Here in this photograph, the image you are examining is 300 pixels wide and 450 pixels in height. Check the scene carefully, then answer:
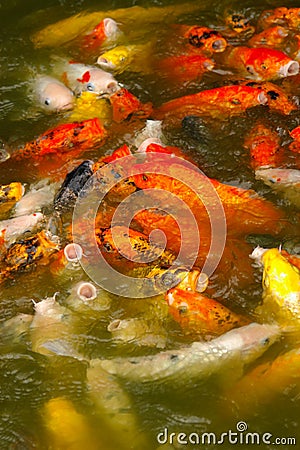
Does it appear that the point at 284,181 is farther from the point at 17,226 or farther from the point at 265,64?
the point at 17,226

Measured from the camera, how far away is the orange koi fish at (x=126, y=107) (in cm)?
569

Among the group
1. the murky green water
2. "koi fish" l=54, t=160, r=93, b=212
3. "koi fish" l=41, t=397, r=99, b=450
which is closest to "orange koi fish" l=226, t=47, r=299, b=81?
the murky green water

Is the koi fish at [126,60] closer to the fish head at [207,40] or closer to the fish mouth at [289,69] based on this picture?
the fish head at [207,40]

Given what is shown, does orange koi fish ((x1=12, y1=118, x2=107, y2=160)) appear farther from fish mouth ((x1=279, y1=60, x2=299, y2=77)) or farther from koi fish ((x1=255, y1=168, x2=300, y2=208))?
fish mouth ((x1=279, y1=60, x2=299, y2=77))

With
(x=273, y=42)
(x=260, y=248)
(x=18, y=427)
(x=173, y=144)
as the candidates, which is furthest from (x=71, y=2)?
(x=18, y=427)

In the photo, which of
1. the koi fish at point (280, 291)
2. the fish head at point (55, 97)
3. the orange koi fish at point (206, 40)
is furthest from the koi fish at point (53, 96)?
the koi fish at point (280, 291)

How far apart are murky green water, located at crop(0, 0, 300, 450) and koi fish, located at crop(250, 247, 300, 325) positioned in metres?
0.10

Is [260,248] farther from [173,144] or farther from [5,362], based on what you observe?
[5,362]

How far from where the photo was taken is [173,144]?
17.8 ft

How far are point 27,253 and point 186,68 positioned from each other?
2502mm

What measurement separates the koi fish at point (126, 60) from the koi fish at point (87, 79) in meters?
0.15

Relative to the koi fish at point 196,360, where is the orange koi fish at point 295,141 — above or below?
above

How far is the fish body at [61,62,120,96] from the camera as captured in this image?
587 cm

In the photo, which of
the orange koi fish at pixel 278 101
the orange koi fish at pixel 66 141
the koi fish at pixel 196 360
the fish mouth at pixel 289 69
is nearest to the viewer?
the koi fish at pixel 196 360
